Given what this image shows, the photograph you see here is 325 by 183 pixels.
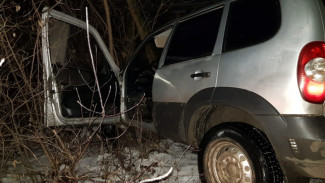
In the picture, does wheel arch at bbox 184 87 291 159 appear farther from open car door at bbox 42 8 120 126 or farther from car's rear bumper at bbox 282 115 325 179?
open car door at bbox 42 8 120 126

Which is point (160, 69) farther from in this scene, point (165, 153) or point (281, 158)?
point (281, 158)

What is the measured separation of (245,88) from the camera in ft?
8.80

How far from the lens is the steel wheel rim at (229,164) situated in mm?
2805

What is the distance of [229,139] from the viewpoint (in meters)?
2.82

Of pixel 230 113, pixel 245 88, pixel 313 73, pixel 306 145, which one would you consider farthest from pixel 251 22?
pixel 306 145

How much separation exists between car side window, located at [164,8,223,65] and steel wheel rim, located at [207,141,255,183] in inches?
36.1

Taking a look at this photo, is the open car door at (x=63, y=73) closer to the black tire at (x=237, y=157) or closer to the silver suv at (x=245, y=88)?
the silver suv at (x=245, y=88)

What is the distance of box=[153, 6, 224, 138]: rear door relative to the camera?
3.15 metres

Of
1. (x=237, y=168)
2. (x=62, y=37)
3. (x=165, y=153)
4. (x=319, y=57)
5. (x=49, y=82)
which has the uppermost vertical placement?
(x=62, y=37)

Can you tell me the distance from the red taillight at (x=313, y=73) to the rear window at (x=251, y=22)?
0.35 meters

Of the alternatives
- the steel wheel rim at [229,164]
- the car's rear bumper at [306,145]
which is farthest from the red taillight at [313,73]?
the steel wheel rim at [229,164]

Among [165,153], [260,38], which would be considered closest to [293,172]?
[260,38]

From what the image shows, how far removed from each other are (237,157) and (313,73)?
3.24 ft

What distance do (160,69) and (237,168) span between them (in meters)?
1.57
